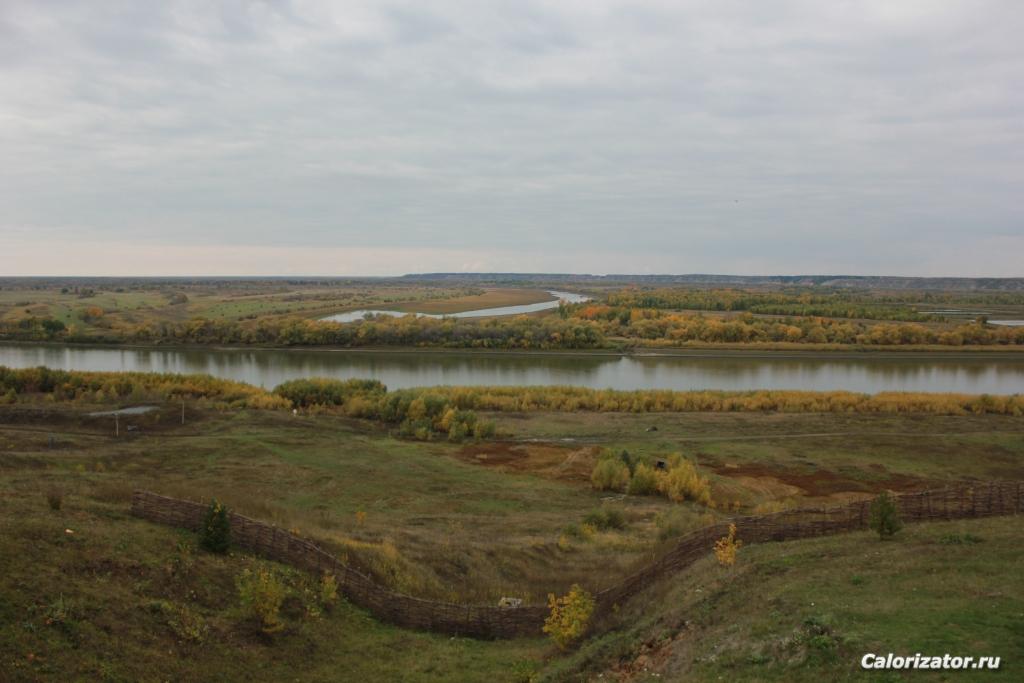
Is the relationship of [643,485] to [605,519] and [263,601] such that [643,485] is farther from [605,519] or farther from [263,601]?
[263,601]

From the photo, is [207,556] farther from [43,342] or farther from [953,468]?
[43,342]

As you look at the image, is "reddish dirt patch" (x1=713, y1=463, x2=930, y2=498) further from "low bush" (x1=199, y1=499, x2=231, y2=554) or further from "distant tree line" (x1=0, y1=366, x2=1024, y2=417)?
"low bush" (x1=199, y1=499, x2=231, y2=554)

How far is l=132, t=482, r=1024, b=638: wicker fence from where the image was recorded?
33.7 ft

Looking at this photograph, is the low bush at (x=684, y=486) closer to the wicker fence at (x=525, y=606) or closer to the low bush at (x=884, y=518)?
the wicker fence at (x=525, y=606)

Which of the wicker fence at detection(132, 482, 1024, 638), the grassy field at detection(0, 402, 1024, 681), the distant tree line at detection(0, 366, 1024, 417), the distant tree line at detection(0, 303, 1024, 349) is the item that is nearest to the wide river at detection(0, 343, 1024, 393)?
the distant tree line at detection(0, 303, 1024, 349)

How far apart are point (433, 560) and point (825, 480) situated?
50.5 feet

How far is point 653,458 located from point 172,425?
18722 mm

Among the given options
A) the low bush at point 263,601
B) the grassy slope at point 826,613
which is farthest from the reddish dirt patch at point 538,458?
the low bush at point 263,601

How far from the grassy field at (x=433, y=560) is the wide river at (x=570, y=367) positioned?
781 inches

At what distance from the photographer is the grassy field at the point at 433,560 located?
747 cm

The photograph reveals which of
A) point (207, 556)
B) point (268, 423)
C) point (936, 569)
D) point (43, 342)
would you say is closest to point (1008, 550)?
point (936, 569)

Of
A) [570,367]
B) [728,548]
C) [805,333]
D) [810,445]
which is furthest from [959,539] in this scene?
[805,333]

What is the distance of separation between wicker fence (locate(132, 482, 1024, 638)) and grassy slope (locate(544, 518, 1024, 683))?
18.3 inches

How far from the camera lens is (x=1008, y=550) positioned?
919 centimetres
